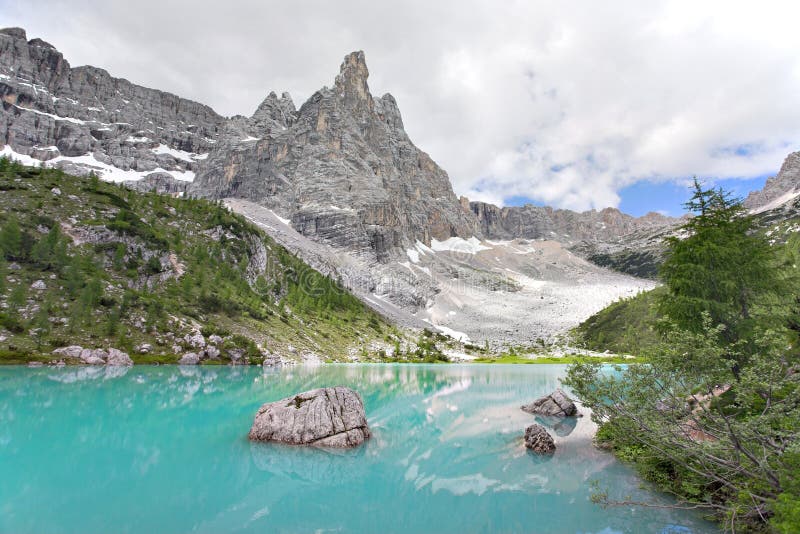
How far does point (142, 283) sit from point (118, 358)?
34068mm

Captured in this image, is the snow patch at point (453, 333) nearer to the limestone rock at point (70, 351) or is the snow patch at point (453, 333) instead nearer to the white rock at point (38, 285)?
the limestone rock at point (70, 351)

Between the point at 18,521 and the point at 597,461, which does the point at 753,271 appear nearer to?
the point at 597,461

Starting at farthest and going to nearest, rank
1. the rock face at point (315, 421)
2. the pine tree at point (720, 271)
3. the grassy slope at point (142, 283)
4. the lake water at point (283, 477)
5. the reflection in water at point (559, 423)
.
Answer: the grassy slope at point (142, 283), the reflection in water at point (559, 423), the rock face at point (315, 421), the pine tree at point (720, 271), the lake water at point (283, 477)

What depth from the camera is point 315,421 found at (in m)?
23.2

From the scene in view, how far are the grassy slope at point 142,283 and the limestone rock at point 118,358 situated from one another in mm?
2874

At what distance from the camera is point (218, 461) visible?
18.8m

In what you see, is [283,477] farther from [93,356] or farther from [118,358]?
[93,356]

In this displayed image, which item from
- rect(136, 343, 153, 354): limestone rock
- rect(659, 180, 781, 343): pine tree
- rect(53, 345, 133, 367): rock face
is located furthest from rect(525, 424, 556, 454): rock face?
rect(136, 343, 153, 354): limestone rock

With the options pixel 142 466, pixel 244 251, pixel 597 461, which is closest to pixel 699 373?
pixel 597 461

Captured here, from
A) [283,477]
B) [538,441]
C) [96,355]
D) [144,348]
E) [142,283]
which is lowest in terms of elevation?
[96,355]

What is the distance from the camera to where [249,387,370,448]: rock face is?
22672mm

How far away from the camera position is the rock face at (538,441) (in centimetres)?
2280

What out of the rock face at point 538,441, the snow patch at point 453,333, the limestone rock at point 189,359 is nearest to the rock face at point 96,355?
the limestone rock at point 189,359

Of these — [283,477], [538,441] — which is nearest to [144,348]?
[283,477]
